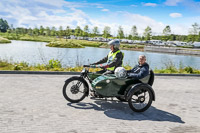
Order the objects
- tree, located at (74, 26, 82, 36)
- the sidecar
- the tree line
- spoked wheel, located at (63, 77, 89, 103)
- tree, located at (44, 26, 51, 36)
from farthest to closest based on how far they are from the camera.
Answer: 1. tree, located at (44, 26, 51, 36)
2. tree, located at (74, 26, 82, 36)
3. the tree line
4. spoked wheel, located at (63, 77, 89, 103)
5. the sidecar

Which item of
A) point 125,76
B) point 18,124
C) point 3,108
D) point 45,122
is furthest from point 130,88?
point 3,108

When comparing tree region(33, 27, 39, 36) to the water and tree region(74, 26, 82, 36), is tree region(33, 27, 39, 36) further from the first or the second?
the water

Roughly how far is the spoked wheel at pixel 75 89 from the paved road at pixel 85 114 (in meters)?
0.20

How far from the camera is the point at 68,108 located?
532 centimetres

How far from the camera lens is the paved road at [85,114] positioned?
4121mm

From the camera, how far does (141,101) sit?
5.60m

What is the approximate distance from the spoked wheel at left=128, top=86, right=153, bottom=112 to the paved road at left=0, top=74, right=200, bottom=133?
0.56 feet

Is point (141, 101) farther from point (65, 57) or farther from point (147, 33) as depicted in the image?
point (147, 33)

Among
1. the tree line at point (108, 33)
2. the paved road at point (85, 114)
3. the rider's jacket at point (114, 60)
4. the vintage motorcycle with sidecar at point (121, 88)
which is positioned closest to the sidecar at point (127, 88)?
the vintage motorcycle with sidecar at point (121, 88)

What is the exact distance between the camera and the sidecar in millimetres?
5277

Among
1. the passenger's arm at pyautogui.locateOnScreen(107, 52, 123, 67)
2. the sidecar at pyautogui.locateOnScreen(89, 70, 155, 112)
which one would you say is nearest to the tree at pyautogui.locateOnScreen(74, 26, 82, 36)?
the passenger's arm at pyautogui.locateOnScreen(107, 52, 123, 67)

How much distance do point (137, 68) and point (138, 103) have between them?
0.96 metres

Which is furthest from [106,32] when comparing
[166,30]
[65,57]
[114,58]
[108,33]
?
[114,58]

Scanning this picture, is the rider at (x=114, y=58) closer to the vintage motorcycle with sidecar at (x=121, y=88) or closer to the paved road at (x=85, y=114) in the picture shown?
the vintage motorcycle with sidecar at (x=121, y=88)
